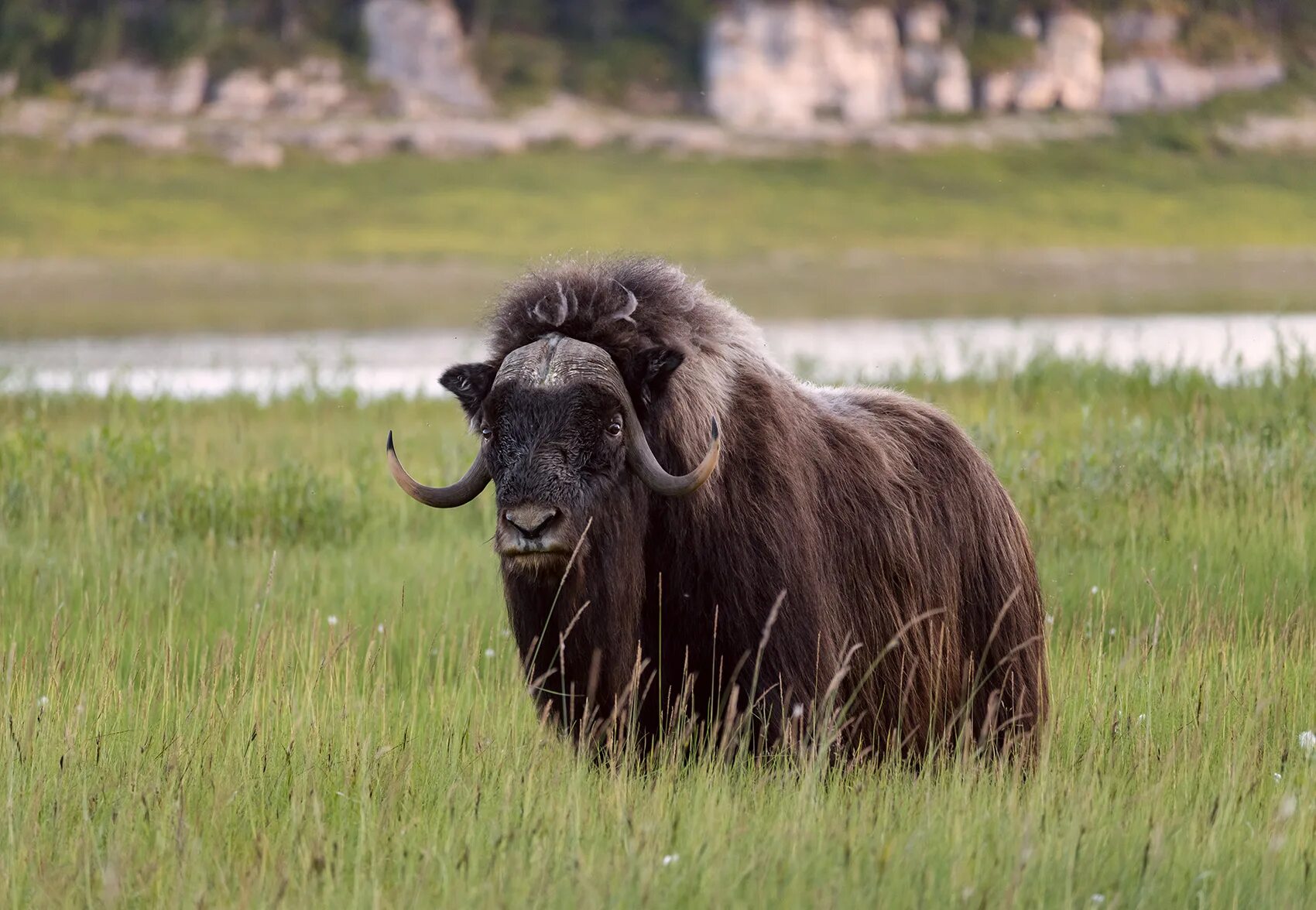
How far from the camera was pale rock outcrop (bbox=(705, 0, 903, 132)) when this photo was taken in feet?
498

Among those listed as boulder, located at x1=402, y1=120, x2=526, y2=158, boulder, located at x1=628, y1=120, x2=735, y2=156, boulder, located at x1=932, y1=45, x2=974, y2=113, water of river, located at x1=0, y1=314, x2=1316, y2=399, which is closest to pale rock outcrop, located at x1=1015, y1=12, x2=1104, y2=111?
boulder, located at x1=932, y1=45, x2=974, y2=113

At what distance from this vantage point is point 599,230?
94.9 m

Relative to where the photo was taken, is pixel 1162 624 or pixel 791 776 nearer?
pixel 791 776

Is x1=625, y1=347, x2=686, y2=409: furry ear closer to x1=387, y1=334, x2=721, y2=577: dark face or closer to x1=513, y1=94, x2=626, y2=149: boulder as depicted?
x1=387, y1=334, x2=721, y2=577: dark face

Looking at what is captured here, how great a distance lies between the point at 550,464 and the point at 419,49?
148 metres

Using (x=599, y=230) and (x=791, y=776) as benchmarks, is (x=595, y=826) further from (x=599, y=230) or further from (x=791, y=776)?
(x=599, y=230)

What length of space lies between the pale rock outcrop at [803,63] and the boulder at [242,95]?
126ft

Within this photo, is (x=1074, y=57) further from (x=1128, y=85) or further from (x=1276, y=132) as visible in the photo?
(x=1276, y=132)

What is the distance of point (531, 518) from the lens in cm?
493

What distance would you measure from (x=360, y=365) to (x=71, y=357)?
20.8ft

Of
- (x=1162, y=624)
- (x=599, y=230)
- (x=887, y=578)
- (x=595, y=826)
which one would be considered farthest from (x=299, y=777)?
(x=599, y=230)

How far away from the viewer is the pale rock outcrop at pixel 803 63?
A: 152 meters

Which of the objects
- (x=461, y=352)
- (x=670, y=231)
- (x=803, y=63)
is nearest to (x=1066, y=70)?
(x=803, y=63)

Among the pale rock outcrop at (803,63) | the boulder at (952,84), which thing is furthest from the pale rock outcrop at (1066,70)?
the pale rock outcrop at (803,63)
